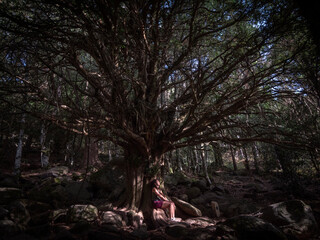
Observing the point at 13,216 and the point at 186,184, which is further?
the point at 186,184

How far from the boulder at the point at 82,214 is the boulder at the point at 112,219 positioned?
210mm

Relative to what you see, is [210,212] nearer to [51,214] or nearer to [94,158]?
[51,214]

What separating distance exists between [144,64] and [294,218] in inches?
204

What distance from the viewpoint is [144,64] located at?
13.0 feet

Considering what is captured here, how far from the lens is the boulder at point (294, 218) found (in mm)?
3734

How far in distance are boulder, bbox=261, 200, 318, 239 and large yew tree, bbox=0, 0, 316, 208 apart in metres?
1.92

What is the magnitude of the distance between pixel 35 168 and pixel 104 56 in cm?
1526

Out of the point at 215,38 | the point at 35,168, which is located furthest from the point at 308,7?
the point at 35,168

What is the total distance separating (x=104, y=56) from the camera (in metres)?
3.19

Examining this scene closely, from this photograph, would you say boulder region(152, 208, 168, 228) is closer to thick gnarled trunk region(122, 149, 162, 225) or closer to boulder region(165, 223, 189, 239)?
thick gnarled trunk region(122, 149, 162, 225)

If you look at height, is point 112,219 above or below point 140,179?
below

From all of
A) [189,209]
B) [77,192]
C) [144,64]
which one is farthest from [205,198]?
[144,64]

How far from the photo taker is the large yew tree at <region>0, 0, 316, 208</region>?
11.6 feet

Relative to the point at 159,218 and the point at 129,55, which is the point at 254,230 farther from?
the point at 129,55
